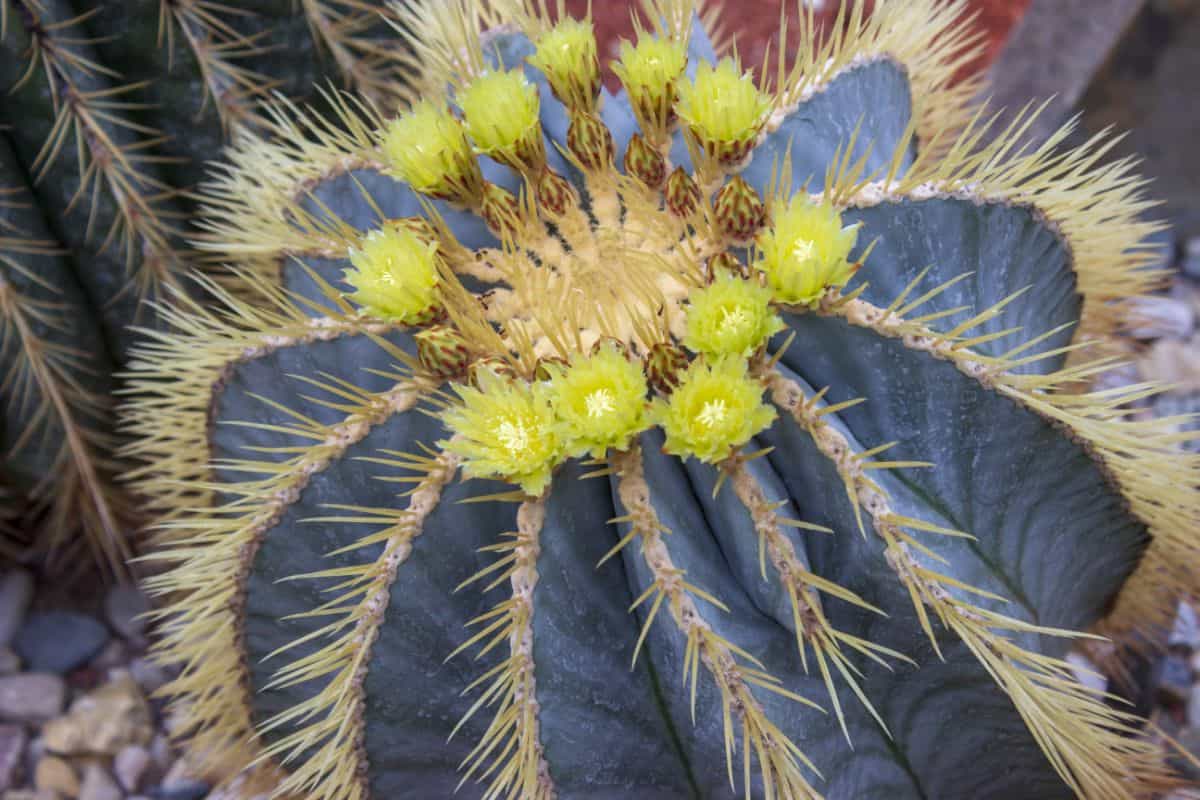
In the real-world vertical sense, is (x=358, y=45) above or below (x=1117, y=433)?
above

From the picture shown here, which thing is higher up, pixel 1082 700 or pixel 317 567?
pixel 317 567

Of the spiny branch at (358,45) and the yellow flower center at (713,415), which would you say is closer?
the yellow flower center at (713,415)

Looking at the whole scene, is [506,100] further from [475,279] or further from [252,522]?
[252,522]

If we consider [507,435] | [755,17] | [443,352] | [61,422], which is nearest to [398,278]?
[443,352]

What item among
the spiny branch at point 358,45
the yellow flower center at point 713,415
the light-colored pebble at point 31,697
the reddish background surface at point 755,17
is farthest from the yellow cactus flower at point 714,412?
the reddish background surface at point 755,17

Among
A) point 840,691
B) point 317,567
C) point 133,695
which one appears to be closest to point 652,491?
point 840,691

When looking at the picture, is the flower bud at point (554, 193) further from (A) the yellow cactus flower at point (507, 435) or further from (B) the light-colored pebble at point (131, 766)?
(B) the light-colored pebble at point (131, 766)

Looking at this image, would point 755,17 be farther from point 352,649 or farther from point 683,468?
point 352,649
